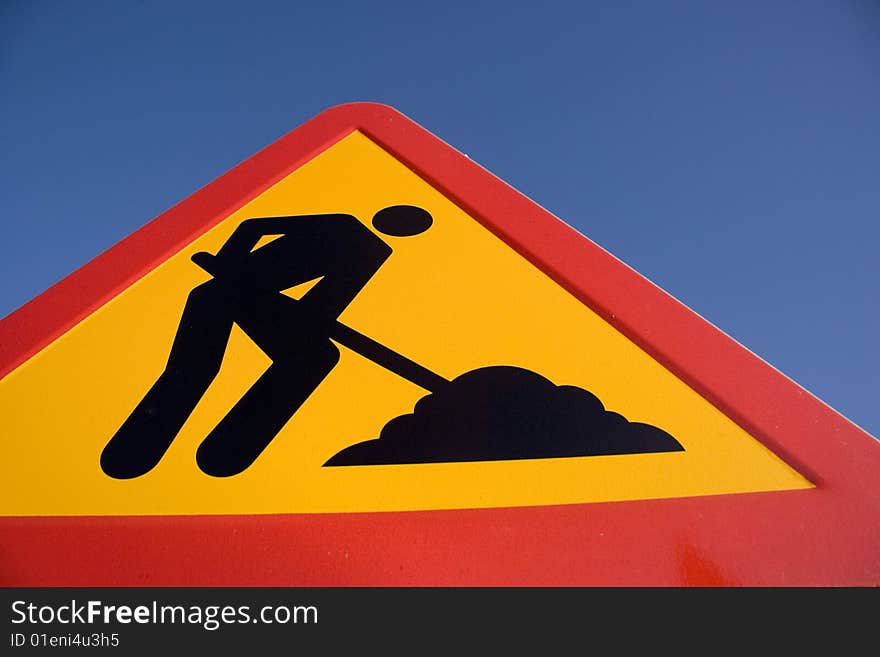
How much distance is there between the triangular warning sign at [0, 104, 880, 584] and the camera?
0.68 meters

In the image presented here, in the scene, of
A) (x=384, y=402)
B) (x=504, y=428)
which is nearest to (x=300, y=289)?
(x=384, y=402)

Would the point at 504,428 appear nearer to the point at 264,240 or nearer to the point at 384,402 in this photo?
the point at 384,402

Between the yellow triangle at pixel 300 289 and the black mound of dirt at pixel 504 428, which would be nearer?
the black mound of dirt at pixel 504 428

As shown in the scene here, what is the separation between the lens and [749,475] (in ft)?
2.43

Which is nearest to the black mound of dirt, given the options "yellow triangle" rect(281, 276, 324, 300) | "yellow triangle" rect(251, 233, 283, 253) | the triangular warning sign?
the triangular warning sign

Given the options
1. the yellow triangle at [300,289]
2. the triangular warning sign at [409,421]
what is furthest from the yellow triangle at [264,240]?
the yellow triangle at [300,289]

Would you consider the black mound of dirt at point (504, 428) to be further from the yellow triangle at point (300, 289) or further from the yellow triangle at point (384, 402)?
the yellow triangle at point (300, 289)

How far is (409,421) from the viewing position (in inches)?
31.2

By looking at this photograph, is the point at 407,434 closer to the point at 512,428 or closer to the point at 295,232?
the point at 512,428

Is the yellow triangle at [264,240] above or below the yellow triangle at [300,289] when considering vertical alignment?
above

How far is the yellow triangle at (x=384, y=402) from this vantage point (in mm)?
727

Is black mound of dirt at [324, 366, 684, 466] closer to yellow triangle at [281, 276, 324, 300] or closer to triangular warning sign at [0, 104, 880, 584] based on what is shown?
triangular warning sign at [0, 104, 880, 584]

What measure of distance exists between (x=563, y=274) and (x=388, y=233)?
295 mm
